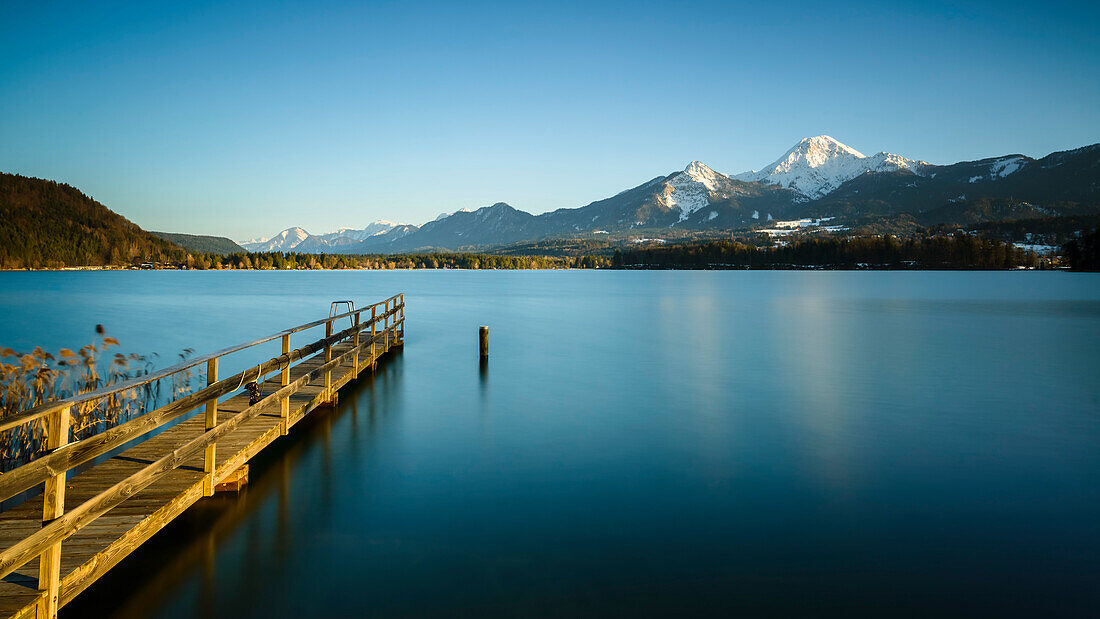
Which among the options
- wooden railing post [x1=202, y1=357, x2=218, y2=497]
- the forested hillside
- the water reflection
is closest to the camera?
the water reflection

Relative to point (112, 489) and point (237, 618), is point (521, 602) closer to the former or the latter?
point (237, 618)

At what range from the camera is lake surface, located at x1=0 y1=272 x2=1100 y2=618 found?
577 cm

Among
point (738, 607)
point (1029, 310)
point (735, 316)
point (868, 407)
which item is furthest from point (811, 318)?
point (738, 607)

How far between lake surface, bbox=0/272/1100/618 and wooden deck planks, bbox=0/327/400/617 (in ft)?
1.86

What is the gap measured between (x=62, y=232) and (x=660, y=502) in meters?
189

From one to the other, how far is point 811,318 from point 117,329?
38338mm

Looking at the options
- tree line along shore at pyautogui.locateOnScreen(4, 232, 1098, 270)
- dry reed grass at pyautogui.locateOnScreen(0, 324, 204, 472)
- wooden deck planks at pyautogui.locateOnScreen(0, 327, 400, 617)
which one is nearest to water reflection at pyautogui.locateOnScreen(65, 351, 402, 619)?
wooden deck planks at pyautogui.locateOnScreen(0, 327, 400, 617)

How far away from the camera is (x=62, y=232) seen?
15075 cm

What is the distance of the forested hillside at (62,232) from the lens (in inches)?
5468

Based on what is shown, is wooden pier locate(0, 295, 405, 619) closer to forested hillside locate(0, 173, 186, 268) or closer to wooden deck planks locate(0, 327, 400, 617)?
wooden deck planks locate(0, 327, 400, 617)

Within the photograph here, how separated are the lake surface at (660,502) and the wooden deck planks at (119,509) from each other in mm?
566

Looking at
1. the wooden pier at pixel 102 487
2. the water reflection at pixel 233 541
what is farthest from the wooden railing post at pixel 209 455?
the water reflection at pixel 233 541

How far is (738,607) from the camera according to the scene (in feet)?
18.5

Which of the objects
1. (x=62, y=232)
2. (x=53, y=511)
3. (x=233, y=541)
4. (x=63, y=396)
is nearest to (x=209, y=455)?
(x=233, y=541)
